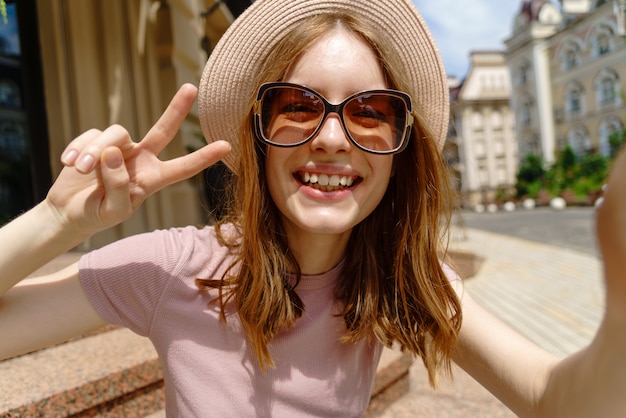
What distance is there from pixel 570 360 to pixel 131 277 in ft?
→ 2.99

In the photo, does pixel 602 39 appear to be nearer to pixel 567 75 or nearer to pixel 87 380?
pixel 567 75

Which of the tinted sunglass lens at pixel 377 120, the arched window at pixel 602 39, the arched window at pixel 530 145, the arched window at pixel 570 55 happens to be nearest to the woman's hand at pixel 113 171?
the tinted sunglass lens at pixel 377 120

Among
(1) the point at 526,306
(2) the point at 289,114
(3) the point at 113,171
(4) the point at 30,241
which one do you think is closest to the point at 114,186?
(3) the point at 113,171

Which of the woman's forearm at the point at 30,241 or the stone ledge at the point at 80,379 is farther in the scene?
the stone ledge at the point at 80,379

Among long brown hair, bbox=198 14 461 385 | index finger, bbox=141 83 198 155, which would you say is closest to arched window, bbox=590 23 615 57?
long brown hair, bbox=198 14 461 385

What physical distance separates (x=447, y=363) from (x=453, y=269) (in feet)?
0.93

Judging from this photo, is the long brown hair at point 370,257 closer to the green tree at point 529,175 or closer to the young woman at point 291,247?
the young woman at point 291,247

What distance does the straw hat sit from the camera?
1222 millimetres

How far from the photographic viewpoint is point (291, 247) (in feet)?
4.22

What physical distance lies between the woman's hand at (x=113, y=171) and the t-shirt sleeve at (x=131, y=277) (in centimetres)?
17

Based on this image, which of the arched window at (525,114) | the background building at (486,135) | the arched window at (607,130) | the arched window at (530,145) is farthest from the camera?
the background building at (486,135)

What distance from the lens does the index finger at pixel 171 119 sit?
3.19 feet

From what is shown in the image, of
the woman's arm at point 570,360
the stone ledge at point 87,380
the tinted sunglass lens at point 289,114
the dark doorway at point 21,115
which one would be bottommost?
the stone ledge at point 87,380

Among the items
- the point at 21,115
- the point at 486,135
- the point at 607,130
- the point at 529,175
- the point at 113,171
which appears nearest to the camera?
the point at 113,171
